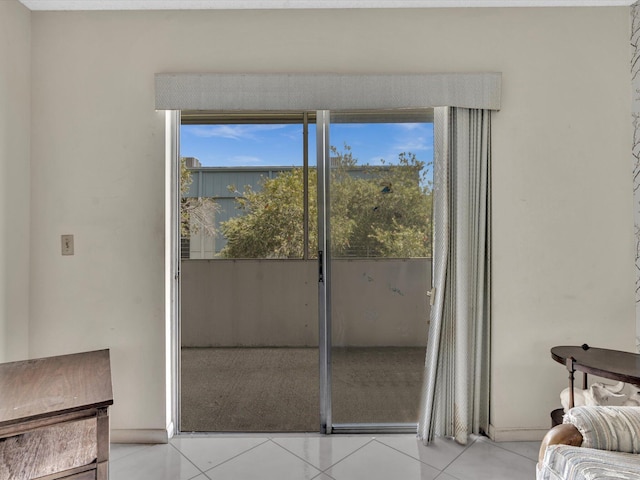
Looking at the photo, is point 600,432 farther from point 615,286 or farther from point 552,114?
point 552,114

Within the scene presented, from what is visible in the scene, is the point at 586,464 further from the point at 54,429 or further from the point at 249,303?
the point at 249,303

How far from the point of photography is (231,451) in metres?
1.97

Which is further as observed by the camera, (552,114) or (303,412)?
(303,412)

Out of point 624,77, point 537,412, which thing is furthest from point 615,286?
point 624,77

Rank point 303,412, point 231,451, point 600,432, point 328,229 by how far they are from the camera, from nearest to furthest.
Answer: point 600,432
point 231,451
point 328,229
point 303,412

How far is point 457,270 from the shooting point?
2025 mm

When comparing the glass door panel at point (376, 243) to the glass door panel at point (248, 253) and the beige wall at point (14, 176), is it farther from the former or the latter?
the beige wall at point (14, 176)

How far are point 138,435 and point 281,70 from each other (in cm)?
229

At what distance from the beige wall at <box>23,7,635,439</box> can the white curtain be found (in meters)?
0.17

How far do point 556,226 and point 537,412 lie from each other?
3.61ft

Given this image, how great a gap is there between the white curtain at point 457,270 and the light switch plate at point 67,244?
2.13 meters

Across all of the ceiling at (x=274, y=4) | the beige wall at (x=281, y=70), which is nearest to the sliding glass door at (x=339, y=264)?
the beige wall at (x=281, y=70)

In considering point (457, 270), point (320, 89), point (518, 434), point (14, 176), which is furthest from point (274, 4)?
point (518, 434)

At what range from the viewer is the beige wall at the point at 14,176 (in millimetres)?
1870
